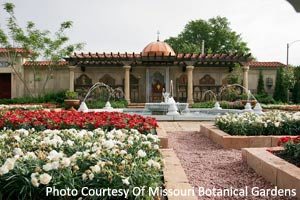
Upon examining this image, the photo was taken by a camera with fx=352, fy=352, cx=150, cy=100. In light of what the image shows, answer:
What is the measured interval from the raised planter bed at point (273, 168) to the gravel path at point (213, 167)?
87 mm

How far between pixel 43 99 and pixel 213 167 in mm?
18354

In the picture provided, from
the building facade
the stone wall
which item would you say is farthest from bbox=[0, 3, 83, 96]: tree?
the stone wall

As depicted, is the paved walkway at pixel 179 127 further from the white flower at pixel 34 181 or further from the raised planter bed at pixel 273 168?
the white flower at pixel 34 181

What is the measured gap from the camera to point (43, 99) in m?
21.6

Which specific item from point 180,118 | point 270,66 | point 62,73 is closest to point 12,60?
point 62,73

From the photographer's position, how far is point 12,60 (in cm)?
2270

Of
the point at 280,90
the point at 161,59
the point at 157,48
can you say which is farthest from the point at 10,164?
the point at 280,90

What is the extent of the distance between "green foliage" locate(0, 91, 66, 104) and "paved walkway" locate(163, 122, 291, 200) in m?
15.6

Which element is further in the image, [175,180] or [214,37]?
[214,37]

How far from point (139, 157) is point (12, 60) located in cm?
2151

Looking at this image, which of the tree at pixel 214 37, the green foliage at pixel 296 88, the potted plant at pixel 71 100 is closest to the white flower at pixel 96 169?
the potted plant at pixel 71 100

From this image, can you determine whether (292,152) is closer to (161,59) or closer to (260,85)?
(161,59)

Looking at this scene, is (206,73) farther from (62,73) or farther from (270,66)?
(62,73)

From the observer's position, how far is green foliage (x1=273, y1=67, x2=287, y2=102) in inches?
872
